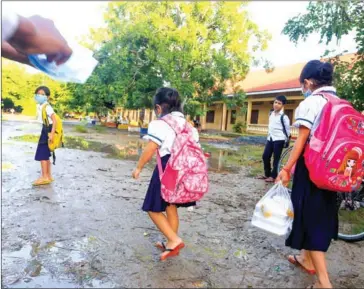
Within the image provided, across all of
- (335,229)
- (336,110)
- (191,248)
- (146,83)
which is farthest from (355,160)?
(146,83)

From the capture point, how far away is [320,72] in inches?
101

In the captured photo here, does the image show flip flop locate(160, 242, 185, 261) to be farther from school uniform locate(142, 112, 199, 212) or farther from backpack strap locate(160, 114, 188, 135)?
backpack strap locate(160, 114, 188, 135)

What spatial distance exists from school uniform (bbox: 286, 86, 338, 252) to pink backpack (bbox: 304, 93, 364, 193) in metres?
0.09

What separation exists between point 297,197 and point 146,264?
52.7 inches

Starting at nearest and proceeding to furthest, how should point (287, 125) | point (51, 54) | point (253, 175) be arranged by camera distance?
point (51, 54)
point (287, 125)
point (253, 175)

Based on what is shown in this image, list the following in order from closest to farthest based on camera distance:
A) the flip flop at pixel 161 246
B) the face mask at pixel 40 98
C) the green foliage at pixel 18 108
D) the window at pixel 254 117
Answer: the flip flop at pixel 161 246 → the face mask at pixel 40 98 → the window at pixel 254 117 → the green foliage at pixel 18 108

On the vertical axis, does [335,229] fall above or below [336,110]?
below

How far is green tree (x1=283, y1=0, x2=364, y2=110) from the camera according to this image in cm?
560

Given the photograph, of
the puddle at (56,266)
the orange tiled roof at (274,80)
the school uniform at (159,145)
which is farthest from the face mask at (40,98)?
the orange tiled roof at (274,80)

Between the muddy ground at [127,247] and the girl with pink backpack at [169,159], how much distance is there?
0.36 metres

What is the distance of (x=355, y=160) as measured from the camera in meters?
2.35

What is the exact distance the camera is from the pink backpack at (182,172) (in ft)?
8.68

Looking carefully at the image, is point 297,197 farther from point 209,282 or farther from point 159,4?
point 159,4

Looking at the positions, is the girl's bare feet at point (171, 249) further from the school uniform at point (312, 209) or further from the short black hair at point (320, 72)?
the short black hair at point (320, 72)
